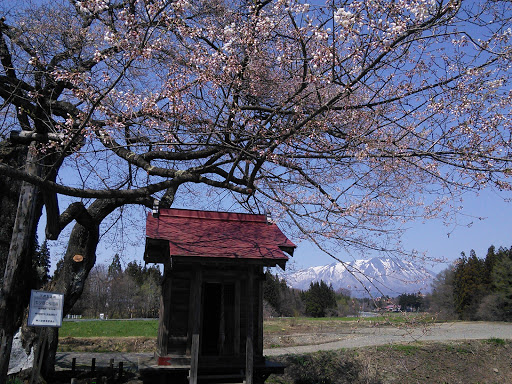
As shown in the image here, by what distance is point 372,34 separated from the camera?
A: 5012 mm

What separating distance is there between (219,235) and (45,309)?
127 inches

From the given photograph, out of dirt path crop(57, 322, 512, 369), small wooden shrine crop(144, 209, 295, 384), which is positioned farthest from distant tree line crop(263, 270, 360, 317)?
small wooden shrine crop(144, 209, 295, 384)

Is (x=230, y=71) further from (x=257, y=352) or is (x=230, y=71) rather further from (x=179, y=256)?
(x=257, y=352)

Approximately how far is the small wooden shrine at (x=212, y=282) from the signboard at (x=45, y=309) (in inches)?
70.0

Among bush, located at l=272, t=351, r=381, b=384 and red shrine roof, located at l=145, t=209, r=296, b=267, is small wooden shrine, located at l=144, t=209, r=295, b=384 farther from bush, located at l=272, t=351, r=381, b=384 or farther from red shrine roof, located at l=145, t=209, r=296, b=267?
bush, located at l=272, t=351, r=381, b=384

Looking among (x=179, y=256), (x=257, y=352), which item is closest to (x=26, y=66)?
(x=179, y=256)

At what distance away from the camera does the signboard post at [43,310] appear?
20.4 ft

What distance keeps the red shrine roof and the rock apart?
382 cm

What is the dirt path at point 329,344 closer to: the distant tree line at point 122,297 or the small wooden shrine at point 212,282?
the small wooden shrine at point 212,282

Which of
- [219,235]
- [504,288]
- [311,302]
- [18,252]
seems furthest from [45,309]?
[311,302]

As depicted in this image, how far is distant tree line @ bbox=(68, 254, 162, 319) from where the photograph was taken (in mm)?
51312

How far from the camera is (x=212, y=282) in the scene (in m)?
7.82

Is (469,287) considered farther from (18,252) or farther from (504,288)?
(18,252)

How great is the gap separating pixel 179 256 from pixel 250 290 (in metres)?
1.54
